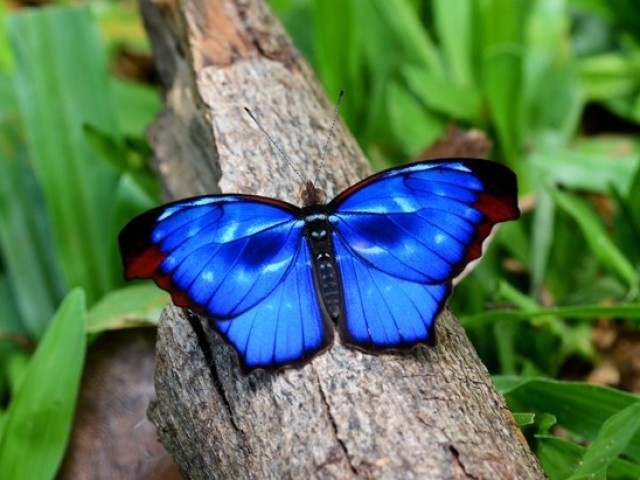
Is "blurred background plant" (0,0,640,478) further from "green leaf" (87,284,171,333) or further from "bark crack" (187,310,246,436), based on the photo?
"bark crack" (187,310,246,436)

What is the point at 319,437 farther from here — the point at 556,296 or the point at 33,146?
the point at 33,146

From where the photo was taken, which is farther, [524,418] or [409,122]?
[409,122]

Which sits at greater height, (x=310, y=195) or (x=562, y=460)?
(x=310, y=195)

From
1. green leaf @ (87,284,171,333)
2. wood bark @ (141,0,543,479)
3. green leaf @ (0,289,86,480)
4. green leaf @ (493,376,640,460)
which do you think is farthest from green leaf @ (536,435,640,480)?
green leaf @ (0,289,86,480)

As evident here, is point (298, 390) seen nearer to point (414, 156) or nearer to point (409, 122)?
point (414, 156)

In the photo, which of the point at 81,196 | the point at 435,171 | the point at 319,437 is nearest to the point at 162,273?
the point at 319,437

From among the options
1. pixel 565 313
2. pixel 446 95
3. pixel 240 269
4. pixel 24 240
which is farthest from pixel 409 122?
pixel 240 269

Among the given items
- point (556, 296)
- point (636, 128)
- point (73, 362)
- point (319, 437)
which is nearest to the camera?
point (319, 437)
